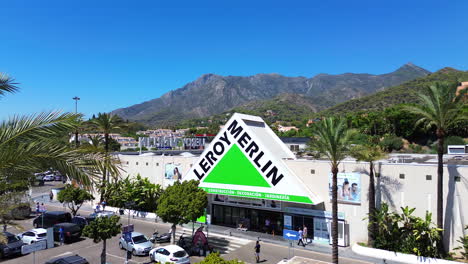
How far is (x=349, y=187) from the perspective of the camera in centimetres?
2623

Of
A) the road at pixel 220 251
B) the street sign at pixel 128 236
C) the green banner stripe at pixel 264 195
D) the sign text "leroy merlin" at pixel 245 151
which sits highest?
the sign text "leroy merlin" at pixel 245 151

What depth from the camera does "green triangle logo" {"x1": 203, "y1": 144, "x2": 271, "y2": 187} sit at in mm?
29480

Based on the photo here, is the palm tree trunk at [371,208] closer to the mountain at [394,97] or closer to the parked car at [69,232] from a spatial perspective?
the parked car at [69,232]

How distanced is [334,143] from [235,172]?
37.2 feet

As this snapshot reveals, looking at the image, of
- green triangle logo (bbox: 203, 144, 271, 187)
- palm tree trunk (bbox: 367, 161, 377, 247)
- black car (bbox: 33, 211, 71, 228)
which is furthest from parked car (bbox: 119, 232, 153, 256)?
palm tree trunk (bbox: 367, 161, 377, 247)

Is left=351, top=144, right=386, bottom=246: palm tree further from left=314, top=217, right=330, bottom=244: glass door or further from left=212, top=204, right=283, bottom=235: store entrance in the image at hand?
left=212, top=204, right=283, bottom=235: store entrance

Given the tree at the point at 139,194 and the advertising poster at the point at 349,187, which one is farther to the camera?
the tree at the point at 139,194

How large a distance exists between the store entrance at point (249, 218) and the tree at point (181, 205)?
7498 mm

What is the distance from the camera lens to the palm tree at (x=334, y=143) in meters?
22.1

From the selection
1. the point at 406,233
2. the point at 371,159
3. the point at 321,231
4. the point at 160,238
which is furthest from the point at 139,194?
the point at 406,233

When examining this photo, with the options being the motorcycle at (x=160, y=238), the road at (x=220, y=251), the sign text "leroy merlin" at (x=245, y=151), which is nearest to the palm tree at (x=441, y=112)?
the road at (x=220, y=251)

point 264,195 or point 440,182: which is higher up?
point 440,182

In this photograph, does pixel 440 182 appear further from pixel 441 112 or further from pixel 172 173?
pixel 172 173

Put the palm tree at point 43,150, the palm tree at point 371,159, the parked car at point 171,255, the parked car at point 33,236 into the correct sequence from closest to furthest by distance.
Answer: the palm tree at point 43,150
the parked car at point 171,255
the palm tree at point 371,159
the parked car at point 33,236
